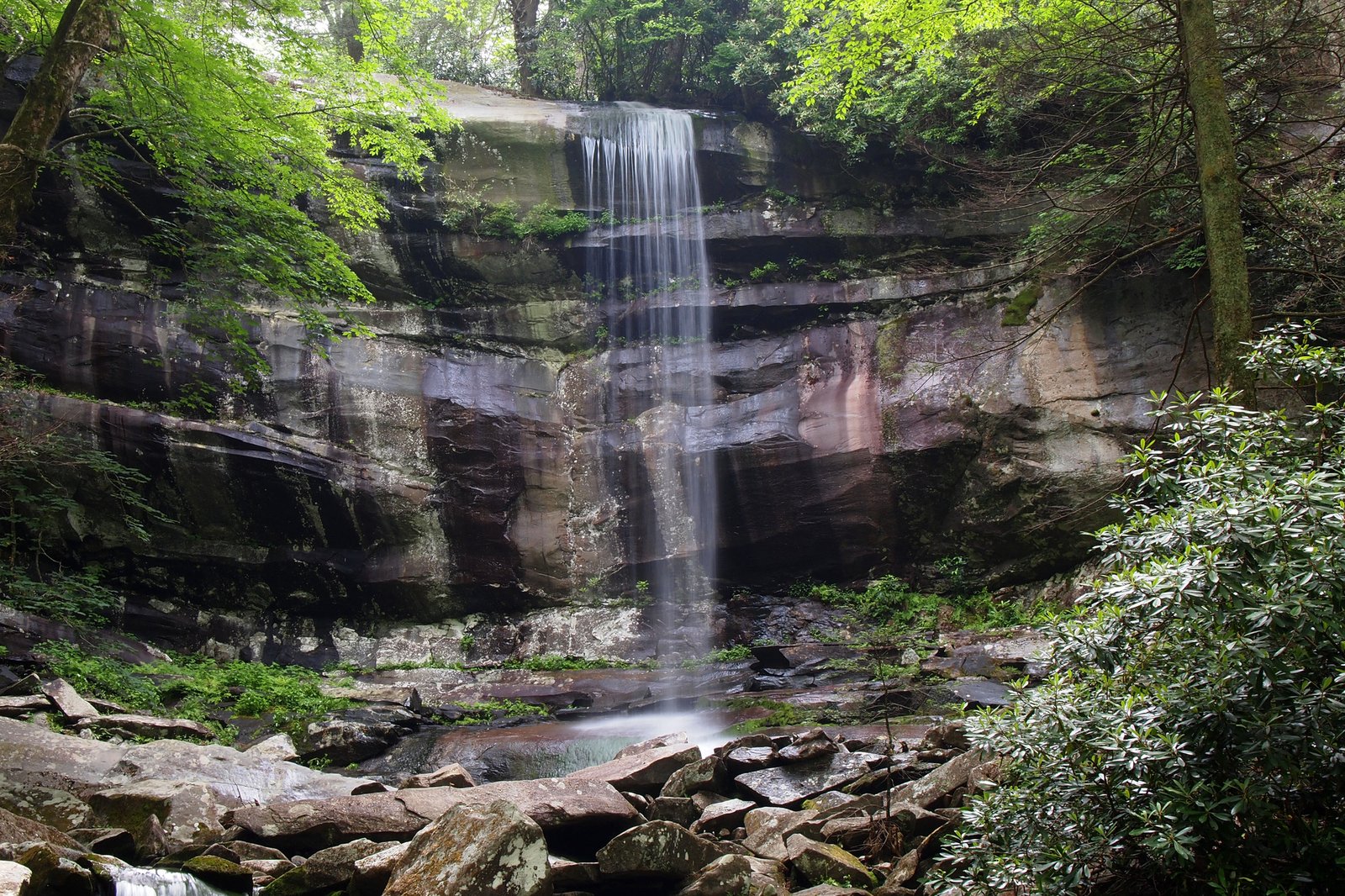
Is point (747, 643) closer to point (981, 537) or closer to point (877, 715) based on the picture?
point (981, 537)

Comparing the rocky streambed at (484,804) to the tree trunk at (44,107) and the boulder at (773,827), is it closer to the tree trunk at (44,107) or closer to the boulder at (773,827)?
the boulder at (773,827)

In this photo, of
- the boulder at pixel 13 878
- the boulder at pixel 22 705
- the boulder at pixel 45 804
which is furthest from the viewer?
the boulder at pixel 22 705

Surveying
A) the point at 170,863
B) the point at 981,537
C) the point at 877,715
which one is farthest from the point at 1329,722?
the point at 981,537

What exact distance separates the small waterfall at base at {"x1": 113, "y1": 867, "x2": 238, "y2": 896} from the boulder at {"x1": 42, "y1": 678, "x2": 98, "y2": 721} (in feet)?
15.1

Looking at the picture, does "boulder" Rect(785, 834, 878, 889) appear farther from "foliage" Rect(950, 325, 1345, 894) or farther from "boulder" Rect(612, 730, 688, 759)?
"boulder" Rect(612, 730, 688, 759)

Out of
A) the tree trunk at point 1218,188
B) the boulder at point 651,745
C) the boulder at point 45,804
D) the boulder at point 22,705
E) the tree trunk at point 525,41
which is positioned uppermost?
A: the tree trunk at point 525,41

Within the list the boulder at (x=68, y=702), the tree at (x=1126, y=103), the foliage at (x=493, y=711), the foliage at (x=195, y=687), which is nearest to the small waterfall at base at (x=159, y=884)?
the boulder at (x=68, y=702)

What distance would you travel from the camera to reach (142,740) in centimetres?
774

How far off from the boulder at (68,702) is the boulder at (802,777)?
20.3ft

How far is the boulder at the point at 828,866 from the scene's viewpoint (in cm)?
419

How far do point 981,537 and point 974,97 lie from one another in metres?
8.29

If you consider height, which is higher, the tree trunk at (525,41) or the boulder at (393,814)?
the tree trunk at (525,41)

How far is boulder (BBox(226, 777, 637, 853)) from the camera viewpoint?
4754mm

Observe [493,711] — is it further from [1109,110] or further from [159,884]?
[1109,110]
